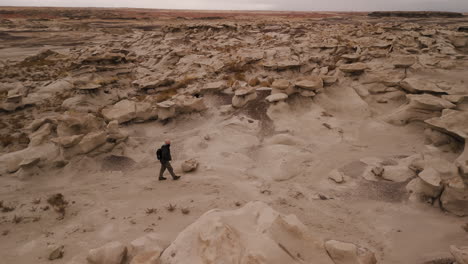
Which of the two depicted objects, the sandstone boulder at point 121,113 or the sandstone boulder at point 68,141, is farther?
the sandstone boulder at point 121,113

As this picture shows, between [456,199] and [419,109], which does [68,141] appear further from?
[419,109]

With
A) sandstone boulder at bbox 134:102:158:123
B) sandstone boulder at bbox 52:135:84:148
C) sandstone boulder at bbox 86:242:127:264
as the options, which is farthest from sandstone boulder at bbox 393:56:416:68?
sandstone boulder at bbox 86:242:127:264

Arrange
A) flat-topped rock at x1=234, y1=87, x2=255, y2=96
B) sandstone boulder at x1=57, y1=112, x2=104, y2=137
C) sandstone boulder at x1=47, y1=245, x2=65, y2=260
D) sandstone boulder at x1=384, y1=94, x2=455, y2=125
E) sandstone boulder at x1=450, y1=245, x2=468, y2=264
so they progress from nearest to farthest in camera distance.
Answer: sandstone boulder at x1=450, y1=245, x2=468, y2=264 < sandstone boulder at x1=47, y1=245, x2=65, y2=260 < sandstone boulder at x1=57, y1=112, x2=104, y2=137 < sandstone boulder at x1=384, y1=94, x2=455, y2=125 < flat-topped rock at x1=234, y1=87, x2=255, y2=96

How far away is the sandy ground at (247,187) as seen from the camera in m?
6.70

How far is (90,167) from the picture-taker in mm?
10719

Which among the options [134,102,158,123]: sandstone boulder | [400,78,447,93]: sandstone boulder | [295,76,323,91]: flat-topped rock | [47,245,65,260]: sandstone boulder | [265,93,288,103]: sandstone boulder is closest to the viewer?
[47,245,65,260]: sandstone boulder

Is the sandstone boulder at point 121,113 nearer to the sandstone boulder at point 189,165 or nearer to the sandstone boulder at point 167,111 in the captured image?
the sandstone boulder at point 167,111

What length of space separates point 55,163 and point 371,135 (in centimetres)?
1284

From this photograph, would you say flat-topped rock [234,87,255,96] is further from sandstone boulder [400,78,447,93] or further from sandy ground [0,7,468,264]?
sandstone boulder [400,78,447,93]

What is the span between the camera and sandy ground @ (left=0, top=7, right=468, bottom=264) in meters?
6.70

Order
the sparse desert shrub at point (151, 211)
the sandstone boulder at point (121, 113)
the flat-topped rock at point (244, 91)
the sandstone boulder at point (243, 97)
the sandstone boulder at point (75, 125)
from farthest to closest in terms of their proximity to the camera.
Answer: the sandstone boulder at point (243, 97), the flat-topped rock at point (244, 91), the sandstone boulder at point (121, 113), the sandstone boulder at point (75, 125), the sparse desert shrub at point (151, 211)

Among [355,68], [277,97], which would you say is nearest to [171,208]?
[277,97]

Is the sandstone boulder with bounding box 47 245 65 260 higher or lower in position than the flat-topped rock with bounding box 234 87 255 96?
lower

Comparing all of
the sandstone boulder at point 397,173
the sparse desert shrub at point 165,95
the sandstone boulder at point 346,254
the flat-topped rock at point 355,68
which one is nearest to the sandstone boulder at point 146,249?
the sandstone boulder at point 346,254
